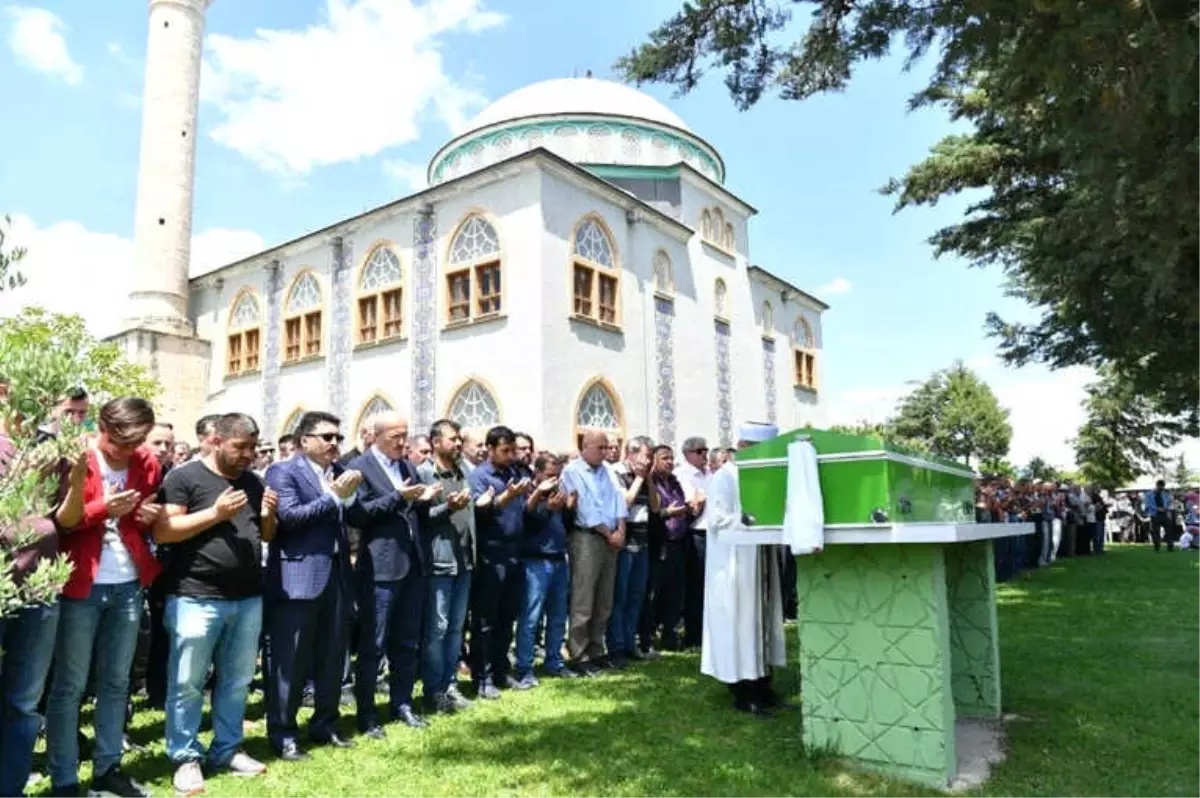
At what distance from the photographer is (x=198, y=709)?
4113mm

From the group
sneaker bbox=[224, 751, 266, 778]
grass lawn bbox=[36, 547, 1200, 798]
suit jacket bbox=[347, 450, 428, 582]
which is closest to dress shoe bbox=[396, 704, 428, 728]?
grass lawn bbox=[36, 547, 1200, 798]

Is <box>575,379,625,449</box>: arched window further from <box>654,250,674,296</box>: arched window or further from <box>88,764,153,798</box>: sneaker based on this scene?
<box>88,764,153,798</box>: sneaker

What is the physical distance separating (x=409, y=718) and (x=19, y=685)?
2.26 metres

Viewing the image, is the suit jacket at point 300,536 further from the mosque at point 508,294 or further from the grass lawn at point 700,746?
the mosque at point 508,294

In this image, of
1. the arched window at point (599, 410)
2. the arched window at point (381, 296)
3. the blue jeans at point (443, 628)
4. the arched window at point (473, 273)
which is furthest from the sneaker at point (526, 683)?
the arched window at point (381, 296)

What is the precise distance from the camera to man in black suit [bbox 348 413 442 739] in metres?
5.02

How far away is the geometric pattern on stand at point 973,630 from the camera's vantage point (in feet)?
17.4

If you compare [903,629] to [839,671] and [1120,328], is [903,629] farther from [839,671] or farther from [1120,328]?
[1120,328]

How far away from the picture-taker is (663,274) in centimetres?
2109

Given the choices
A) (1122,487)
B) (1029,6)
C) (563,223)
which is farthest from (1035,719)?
(1122,487)

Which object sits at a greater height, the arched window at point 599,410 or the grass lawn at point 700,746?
the arched window at point 599,410

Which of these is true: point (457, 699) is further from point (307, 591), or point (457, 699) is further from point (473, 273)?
point (473, 273)

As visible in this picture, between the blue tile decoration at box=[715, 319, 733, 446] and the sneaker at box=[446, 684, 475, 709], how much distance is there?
56.4 ft

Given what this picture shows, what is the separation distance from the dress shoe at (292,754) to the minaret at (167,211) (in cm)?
2164
